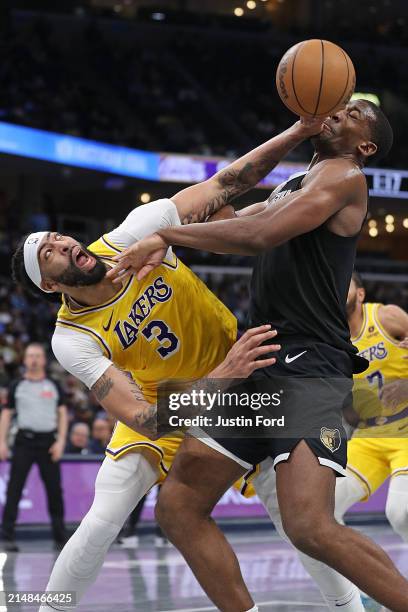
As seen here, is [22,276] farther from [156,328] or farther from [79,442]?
[79,442]

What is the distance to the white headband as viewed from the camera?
488 centimetres

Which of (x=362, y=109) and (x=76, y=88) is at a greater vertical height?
(x=76, y=88)

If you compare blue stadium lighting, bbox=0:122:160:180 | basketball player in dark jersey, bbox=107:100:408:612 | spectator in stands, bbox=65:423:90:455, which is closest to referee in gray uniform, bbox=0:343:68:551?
spectator in stands, bbox=65:423:90:455

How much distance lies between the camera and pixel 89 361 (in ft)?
15.7

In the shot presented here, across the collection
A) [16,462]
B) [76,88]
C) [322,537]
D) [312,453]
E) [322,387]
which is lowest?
[16,462]

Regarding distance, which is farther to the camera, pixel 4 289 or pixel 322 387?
pixel 4 289

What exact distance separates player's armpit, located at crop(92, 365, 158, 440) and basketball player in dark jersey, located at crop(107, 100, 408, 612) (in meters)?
0.24

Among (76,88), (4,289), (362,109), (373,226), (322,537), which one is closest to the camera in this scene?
(322,537)

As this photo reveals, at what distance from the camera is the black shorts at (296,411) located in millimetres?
4336

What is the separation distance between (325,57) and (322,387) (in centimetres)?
149

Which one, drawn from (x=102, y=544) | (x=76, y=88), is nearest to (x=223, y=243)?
(x=102, y=544)

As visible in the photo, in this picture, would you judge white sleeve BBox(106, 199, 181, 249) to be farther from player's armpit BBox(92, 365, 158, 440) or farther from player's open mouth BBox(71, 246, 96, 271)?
player's armpit BBox(92, 365, 158, 440)

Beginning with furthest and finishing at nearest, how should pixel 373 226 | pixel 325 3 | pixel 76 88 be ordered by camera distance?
pixel 325 3
pixel 373 226
pixel 76 88

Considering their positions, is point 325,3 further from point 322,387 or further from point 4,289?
point 322,387
